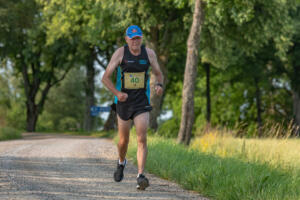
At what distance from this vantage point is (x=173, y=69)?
1127 inches

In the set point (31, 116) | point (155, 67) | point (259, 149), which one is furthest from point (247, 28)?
point (31, 116)

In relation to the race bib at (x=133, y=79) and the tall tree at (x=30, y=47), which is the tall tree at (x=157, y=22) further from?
the tall tree at (x=30, y=47)

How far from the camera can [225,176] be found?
6.06 meters

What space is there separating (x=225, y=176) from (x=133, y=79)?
205 centimetres

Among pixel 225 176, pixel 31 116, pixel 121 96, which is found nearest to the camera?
pixel 121 96

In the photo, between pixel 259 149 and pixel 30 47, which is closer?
pixel 259 149

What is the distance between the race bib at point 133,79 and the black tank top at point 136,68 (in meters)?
0.04

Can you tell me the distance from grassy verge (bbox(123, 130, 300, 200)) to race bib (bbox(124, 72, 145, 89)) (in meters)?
1.77

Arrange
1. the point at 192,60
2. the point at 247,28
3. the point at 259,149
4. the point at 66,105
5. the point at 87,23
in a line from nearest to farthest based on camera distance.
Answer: the point at 259,149
the point at 192,60
the point at 247,28
the point at 87,23
the point at 66,105

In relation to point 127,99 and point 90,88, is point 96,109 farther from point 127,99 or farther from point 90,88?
point 127,99

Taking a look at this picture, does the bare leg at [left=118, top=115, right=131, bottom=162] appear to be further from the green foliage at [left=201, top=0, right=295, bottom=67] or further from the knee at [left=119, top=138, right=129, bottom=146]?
the green foliage at [left=201, top=0, right=295, bottom=67]

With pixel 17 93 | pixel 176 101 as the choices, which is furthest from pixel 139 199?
pixel 17 93

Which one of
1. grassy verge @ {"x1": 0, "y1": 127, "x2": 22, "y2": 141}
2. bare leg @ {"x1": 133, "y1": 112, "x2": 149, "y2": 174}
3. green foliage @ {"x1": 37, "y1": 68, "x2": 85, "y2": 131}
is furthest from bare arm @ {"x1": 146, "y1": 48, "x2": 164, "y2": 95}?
green foliage @ {"x1": 37, "y1": 68, "x2": 85, "y2": 131}

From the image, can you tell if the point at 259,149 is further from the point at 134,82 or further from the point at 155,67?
the point at 134,82
